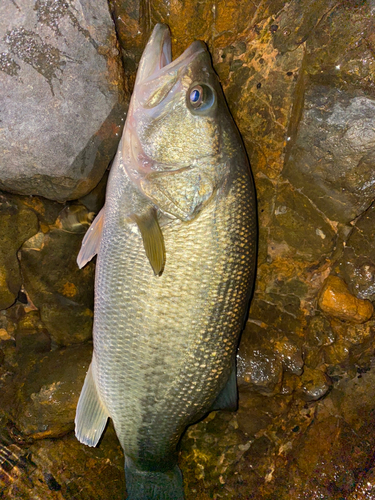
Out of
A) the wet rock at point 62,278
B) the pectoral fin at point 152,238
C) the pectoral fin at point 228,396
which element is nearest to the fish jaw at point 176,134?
the pectoral fin at point 152,238

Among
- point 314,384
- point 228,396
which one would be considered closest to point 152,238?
point 228,396

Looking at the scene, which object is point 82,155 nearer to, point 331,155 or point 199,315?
point 199,315

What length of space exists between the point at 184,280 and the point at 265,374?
4.41 ft

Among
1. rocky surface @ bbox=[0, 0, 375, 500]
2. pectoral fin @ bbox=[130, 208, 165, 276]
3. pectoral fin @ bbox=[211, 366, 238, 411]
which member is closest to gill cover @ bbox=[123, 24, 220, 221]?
pectoral fin @ bbox=[130, 208, 165, 276]

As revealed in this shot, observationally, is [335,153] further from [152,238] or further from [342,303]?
[152,238]

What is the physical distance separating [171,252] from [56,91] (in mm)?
1484

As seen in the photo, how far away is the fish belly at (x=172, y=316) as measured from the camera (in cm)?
227

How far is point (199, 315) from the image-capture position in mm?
2301

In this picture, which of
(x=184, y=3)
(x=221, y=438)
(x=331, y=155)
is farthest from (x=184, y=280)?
(x=184, y=3)

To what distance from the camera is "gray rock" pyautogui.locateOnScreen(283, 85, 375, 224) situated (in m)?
2.59

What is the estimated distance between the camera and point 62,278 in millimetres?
3117

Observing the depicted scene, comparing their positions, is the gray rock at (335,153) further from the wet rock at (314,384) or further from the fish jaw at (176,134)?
the wet rock at (314,384)

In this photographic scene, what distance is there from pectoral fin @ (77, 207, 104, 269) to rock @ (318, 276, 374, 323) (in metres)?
1.96

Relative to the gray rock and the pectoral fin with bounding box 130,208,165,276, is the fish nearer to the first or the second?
the pectoral fin with bounding box 130,208,165,276
